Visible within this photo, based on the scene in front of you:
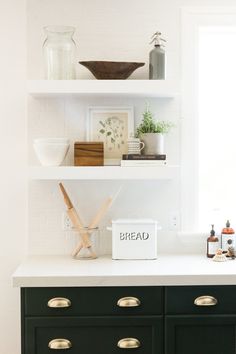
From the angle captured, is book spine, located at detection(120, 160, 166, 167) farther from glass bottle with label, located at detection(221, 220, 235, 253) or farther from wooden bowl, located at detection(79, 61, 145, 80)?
glass bottle with label, located at detection(221, 220, 235, 253)

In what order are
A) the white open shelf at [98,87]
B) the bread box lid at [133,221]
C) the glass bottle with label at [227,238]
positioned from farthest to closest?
1. the glass bottle with label at [227,238]
2. the bread box lid at [133,221]
3. the white open shelf at [98,87]

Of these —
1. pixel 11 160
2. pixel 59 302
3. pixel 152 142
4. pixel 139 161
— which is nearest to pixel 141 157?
pixel 139 161

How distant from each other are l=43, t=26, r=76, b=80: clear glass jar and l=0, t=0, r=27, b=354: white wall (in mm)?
244

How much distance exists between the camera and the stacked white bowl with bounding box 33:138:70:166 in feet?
10.0

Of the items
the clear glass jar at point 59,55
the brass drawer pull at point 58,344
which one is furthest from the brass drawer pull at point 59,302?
the clear glass jar at point 59,55

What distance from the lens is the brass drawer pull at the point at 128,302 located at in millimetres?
2740

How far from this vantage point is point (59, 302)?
2727 mm

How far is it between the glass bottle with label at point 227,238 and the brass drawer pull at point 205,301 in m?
0.52

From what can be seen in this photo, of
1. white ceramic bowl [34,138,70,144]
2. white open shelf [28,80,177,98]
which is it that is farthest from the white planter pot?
white ceramic bowl [34,138,70,144]

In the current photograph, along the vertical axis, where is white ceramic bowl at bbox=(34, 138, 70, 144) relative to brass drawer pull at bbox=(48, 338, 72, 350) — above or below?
above

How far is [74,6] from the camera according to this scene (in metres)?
3.25

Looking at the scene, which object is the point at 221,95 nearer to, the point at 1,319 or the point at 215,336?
the point at 215,336

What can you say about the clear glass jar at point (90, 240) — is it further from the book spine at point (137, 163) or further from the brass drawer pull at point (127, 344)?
the brass drawer pull at point (127, 344)

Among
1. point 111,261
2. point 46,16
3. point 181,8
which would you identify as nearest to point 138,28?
point 181,8
